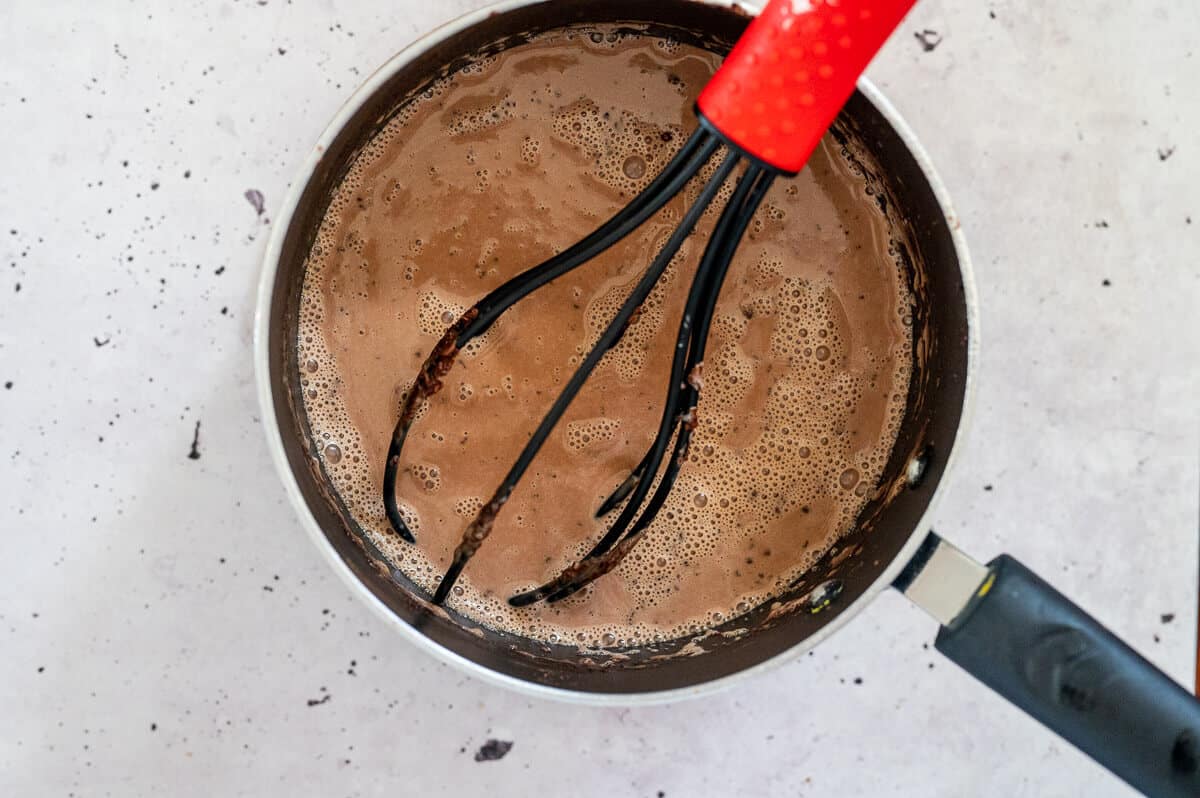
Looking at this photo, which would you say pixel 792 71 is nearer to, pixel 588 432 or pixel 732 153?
pixel 732 153

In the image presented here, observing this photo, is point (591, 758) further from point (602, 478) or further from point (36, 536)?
point (36, 536)

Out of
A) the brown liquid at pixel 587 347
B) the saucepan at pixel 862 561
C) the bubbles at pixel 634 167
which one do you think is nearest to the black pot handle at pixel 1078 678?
the saucepan at pixel 862 561

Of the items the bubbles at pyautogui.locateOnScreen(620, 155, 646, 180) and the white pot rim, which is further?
the bubbles at pyautogui.locateOnScreen(620, 155, 646, 180)

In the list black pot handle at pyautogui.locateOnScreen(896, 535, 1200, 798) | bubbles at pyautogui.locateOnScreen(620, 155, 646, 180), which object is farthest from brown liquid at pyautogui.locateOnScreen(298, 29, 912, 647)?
black pot handle at pyautogui.locateOnScreen(896, 535, 1200, 798)

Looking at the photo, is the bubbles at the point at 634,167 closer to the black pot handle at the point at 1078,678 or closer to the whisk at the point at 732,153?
the whisk at the point at 732,153

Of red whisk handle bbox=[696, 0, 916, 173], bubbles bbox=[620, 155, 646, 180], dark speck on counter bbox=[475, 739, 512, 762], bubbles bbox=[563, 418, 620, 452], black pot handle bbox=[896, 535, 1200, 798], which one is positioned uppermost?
red whisk handle bbox=[696, 0, 916, 173]

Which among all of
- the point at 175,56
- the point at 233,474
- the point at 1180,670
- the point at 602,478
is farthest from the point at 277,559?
the point at 1180,670

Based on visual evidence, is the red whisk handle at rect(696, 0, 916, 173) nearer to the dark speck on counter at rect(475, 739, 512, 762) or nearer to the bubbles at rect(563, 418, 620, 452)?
the bubbles at rect(563, 418, 620, 452)
